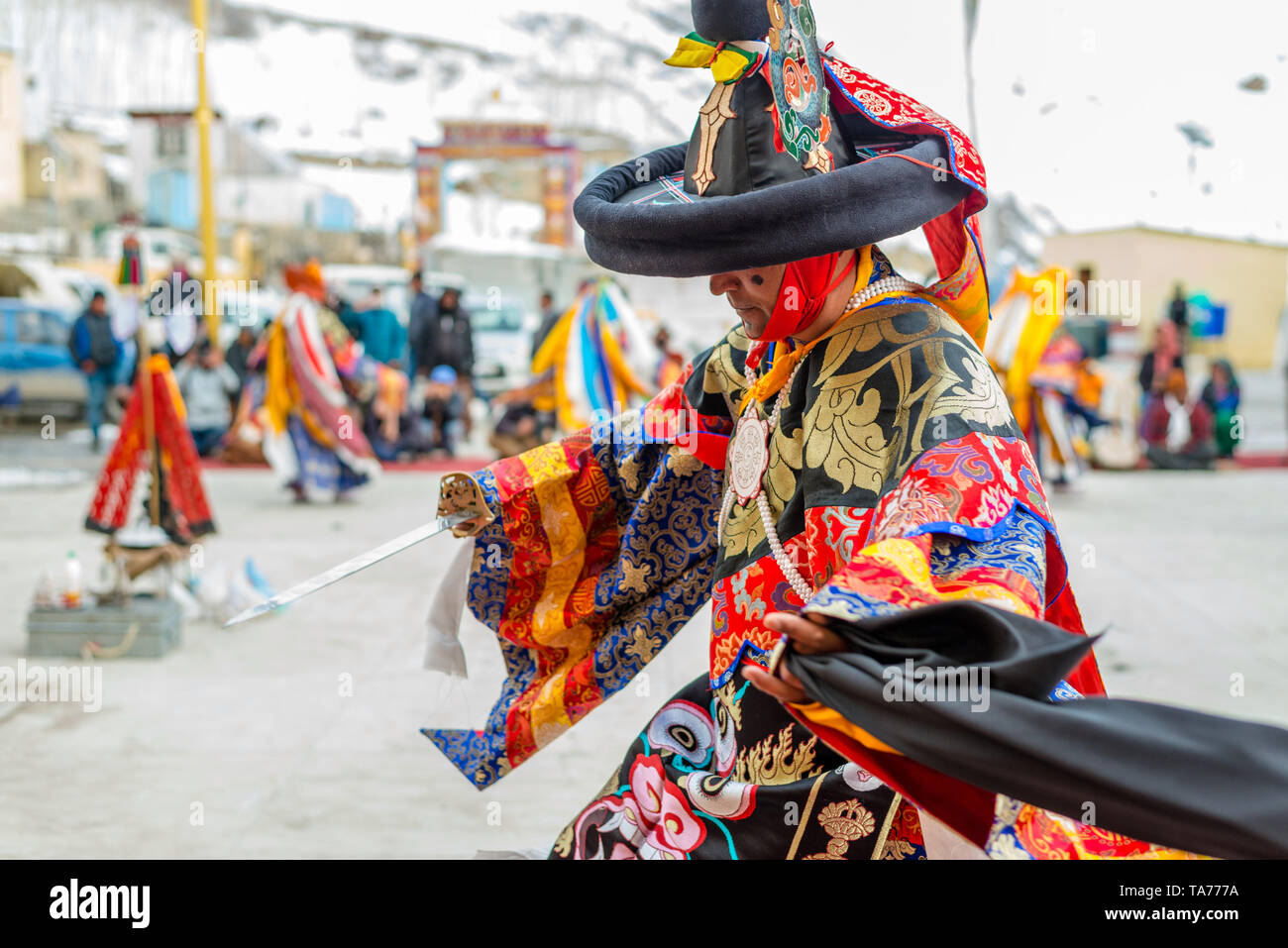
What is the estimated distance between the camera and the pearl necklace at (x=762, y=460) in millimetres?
1692

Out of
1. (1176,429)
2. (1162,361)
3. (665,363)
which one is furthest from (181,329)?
(1176,429)

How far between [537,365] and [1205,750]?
25.6 ft

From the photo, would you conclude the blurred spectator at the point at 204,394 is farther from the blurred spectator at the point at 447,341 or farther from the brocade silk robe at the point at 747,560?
the brocade silk robe at the point at 747,560

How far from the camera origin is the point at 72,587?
472 centimetres

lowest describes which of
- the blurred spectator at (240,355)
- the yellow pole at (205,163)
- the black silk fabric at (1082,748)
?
the black silk fabric at (1082,748)

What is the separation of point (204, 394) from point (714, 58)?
9.07 meters

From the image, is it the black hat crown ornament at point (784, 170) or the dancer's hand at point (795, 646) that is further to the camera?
the black hat crown ornament at point (784, 170)

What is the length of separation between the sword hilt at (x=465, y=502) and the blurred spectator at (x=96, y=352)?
9.61 m

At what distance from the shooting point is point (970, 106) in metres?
3.63

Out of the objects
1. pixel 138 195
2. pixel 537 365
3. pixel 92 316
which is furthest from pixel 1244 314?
pixel 138 195

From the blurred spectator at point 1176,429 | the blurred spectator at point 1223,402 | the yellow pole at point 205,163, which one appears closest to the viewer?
the yellow pole at point 205,163

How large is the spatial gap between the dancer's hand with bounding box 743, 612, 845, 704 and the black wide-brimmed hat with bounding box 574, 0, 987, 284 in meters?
0.47

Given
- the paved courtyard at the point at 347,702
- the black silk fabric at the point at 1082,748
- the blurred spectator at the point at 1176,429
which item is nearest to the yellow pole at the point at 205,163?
the paved courtyard at the point at 347,702
